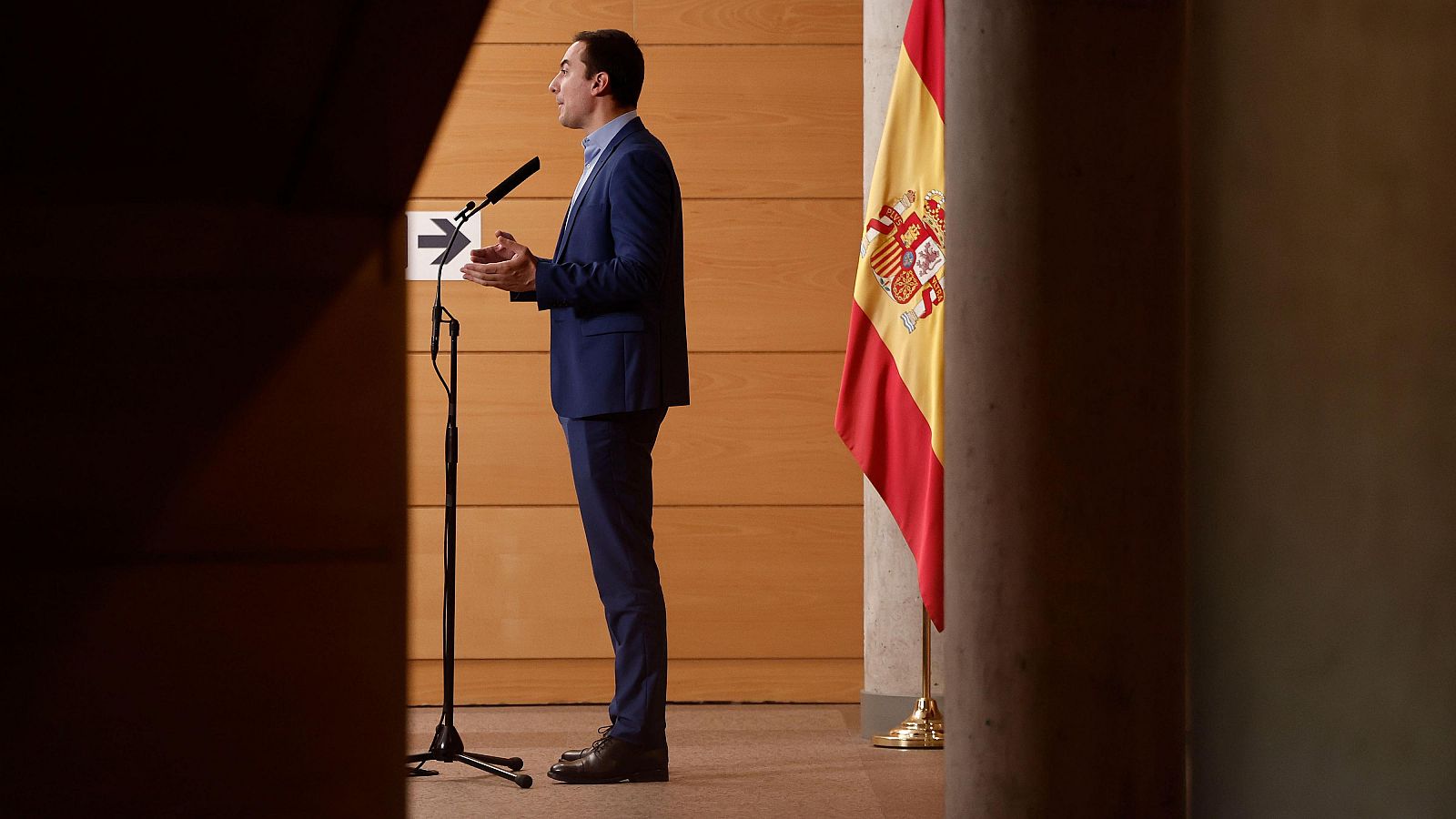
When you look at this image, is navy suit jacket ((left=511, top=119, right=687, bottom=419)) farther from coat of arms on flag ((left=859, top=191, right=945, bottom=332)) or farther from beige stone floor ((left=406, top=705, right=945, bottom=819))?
beige stone floor ((left=406, top=705, right=945, bottom=819))

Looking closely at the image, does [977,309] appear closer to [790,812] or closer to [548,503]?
[790,812]

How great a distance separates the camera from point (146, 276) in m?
0.48

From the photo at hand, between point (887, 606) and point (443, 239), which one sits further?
point (443, 239)

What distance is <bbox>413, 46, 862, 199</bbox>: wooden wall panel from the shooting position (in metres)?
3.64

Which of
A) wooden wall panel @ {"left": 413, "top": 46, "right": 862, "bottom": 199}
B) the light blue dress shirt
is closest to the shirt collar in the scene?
the light blue dress shirt

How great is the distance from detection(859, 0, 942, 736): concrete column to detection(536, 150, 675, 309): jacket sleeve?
31.3 inches

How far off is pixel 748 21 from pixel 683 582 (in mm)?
1538

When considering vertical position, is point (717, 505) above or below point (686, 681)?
above

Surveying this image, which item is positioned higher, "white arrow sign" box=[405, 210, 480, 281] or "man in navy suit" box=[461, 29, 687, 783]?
"white arrow sign" box=[405, 210, 480, 281]

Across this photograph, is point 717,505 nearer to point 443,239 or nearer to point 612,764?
point 443,239

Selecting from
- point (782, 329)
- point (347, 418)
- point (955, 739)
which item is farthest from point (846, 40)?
point (347, 418)

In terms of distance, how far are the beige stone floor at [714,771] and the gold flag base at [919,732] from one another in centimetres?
3

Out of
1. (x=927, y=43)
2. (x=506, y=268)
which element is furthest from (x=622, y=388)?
(x=927, y=43)

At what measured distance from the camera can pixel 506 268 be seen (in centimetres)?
248
